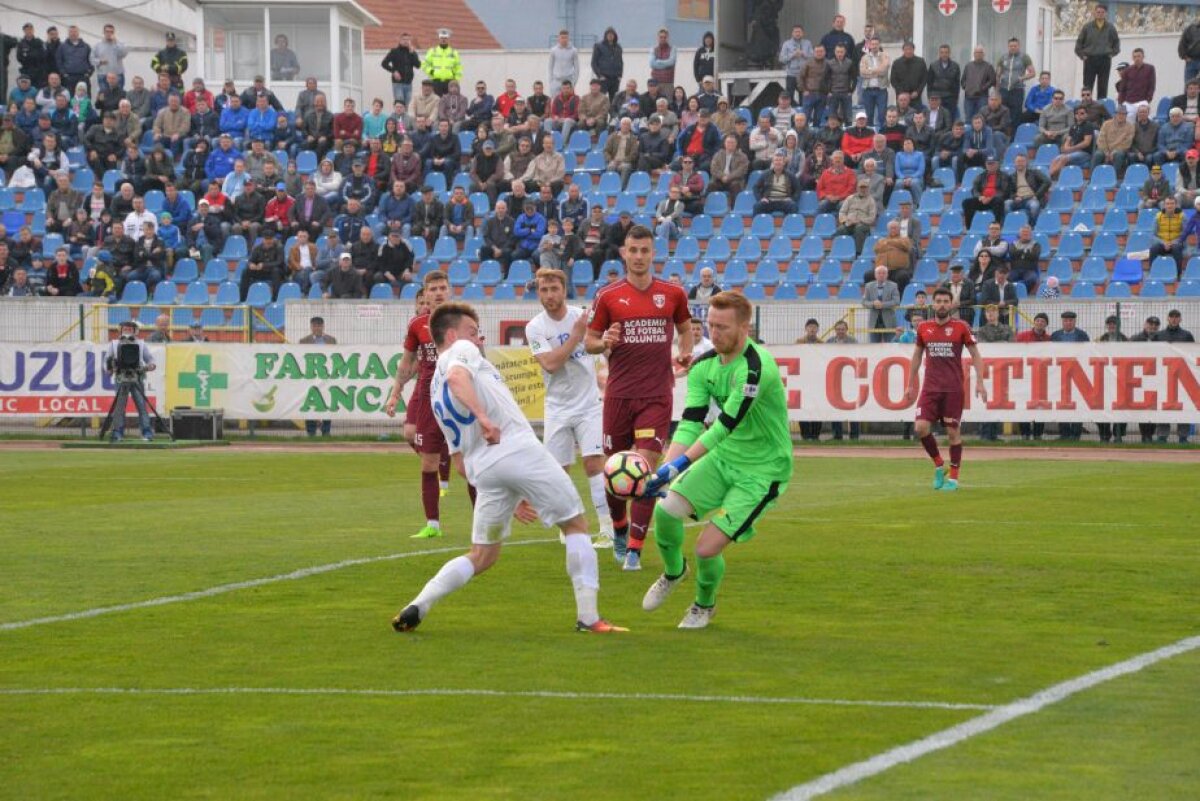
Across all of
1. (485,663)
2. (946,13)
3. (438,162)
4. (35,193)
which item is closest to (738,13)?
(946,13)

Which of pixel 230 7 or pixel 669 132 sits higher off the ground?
pixel 230 7

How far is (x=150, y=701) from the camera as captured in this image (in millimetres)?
8578

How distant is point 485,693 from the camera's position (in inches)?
339

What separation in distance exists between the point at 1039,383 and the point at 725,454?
20.4 m

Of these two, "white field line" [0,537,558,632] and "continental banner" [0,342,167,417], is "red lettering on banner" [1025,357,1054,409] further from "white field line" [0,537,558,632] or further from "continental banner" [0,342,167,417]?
"white field line" [0,537,558,632]

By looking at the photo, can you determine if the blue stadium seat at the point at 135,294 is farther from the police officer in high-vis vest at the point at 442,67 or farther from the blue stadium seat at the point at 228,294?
the police officer in high-vis vest at the point at 442,67

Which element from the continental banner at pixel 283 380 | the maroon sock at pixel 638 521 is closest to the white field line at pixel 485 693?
the maroon sock at pixel 638 521

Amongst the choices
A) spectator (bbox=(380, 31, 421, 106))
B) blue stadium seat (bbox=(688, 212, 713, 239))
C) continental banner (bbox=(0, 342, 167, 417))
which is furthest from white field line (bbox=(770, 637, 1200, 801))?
spectator (bbox=(380, 31, 421, 106))

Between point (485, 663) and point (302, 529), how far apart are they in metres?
7.37

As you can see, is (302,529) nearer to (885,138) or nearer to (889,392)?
(889,392)

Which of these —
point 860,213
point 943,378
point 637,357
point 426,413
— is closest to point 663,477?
point 637,357

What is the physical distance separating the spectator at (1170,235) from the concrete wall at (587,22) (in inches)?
932

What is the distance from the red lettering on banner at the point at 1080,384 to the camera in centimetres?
2958

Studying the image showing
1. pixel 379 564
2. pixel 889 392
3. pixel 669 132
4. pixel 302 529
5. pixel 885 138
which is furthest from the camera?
pixel 669 132
